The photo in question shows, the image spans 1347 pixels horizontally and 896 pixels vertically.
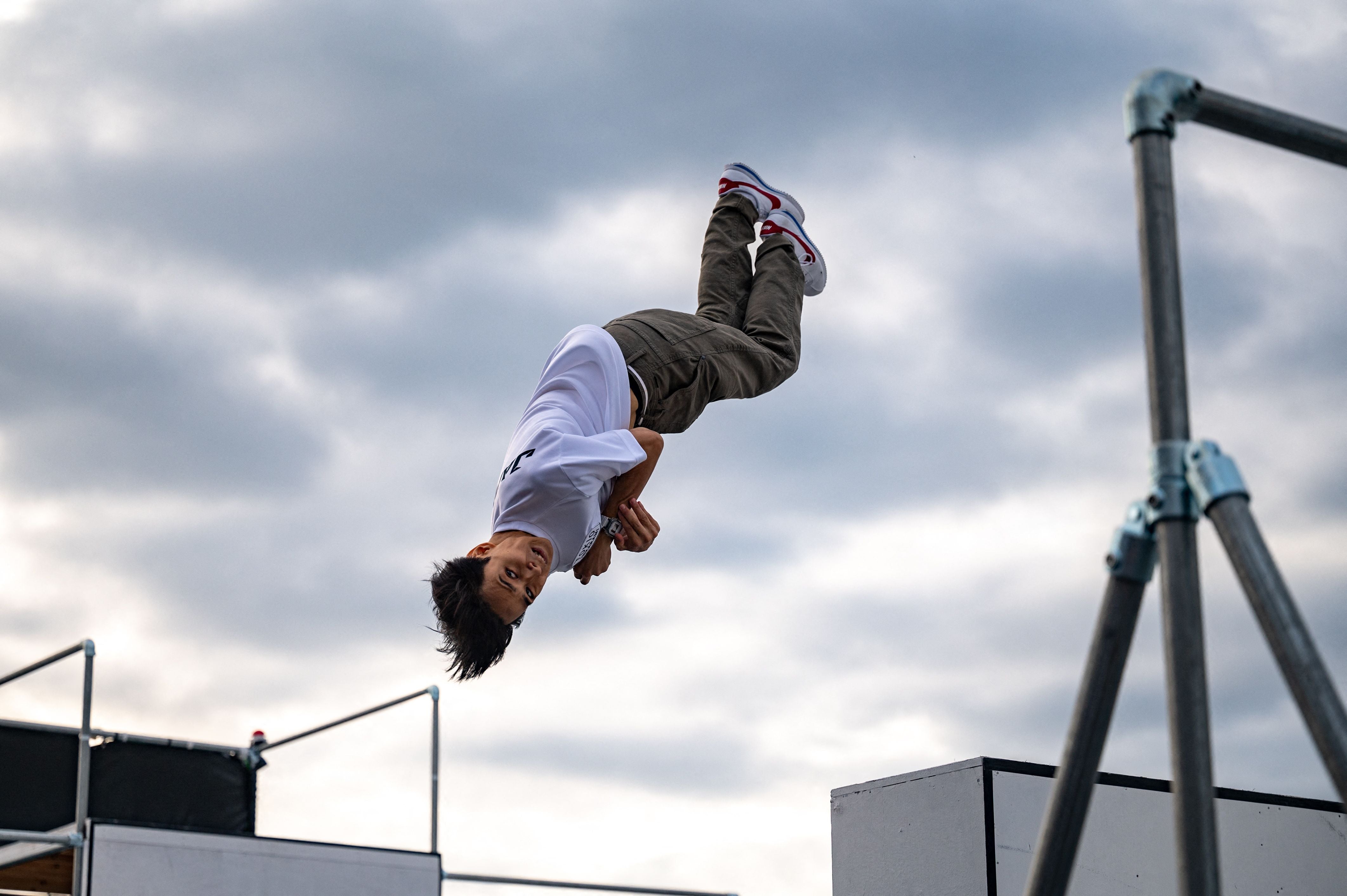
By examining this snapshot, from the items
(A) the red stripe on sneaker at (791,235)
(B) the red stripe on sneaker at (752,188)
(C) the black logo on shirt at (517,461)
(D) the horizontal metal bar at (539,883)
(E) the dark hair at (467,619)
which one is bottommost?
(D) the horizontal metal bar at (539,883)

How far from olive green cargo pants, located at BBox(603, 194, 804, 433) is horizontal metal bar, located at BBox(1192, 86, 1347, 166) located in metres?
2.93

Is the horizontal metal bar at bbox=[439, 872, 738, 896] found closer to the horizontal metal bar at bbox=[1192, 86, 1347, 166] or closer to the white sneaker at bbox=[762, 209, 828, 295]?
the white sneaker at bbox=[762, 209, 828, 295]

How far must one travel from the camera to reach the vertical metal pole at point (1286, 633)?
1.90 meters

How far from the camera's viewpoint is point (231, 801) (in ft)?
23.8

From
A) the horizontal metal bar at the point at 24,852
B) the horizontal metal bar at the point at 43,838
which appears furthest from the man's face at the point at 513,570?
the horizontal metal bar at the point at 24,852

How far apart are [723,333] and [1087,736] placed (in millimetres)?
3383

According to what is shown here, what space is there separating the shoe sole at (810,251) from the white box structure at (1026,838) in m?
2.20

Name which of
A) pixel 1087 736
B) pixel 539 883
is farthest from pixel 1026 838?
pixel 1087 736

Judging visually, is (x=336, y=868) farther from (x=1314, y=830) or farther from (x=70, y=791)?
(x=1314, y=830)

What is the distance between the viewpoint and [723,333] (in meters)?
5.39

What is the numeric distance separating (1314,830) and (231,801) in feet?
18.1

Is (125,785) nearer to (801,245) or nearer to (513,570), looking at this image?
(513,570)

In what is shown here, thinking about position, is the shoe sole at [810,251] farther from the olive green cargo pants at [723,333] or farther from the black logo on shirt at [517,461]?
the black logo on shirt at [517,461]

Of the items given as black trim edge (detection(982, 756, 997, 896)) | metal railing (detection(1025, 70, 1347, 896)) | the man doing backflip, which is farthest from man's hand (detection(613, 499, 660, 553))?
metal railing (detection(1025, 70, 1347, 896))
